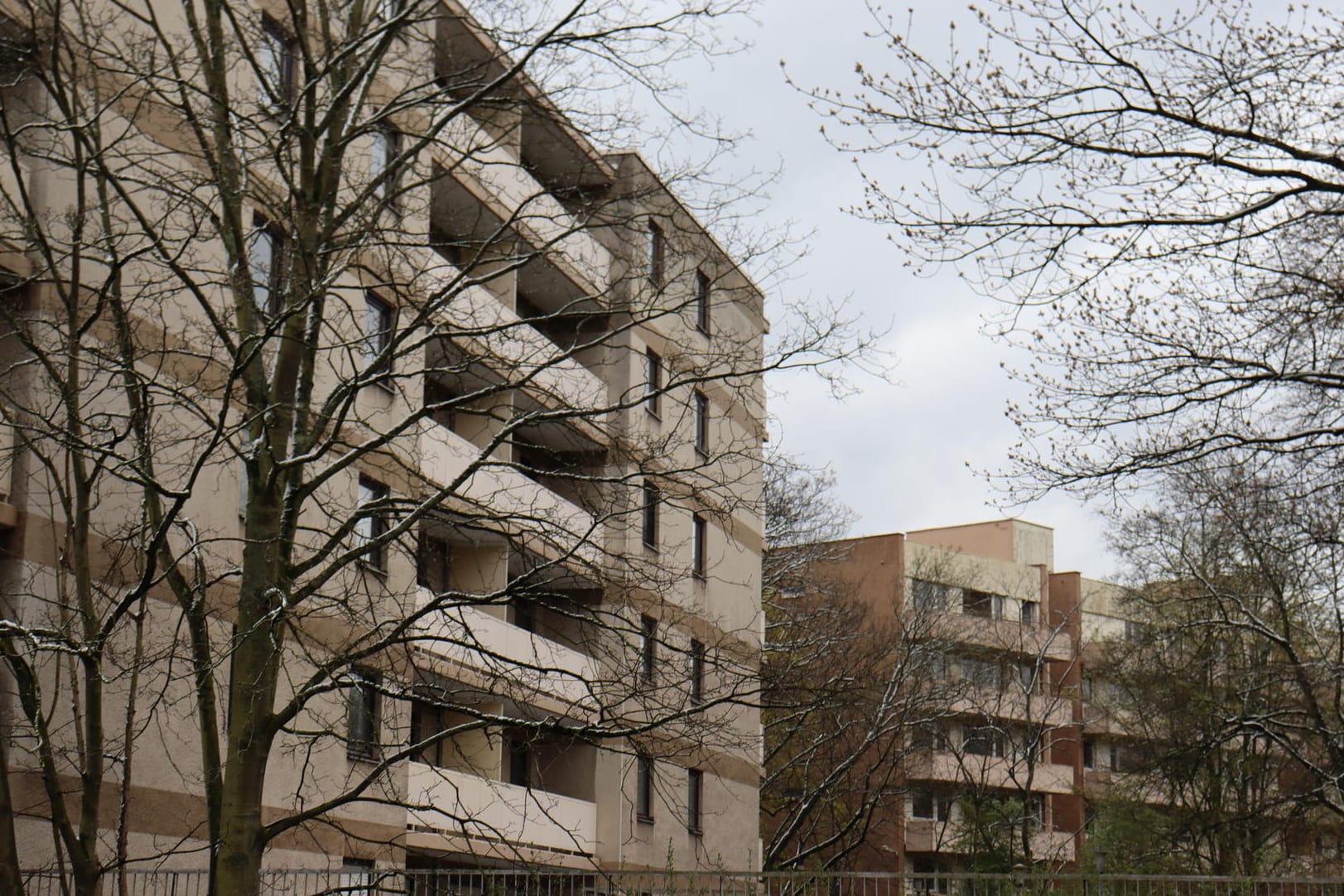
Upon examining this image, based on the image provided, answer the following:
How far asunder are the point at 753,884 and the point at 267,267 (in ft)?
25.9

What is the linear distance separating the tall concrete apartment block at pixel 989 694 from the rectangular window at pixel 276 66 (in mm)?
28310

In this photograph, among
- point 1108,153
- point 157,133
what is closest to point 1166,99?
point 1108,153

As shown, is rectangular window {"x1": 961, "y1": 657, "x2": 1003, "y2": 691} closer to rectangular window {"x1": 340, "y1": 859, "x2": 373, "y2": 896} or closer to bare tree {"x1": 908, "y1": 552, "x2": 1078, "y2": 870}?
bare tree {"x1": 908, "y1": 552, "x2": 1078, "y2": 870}

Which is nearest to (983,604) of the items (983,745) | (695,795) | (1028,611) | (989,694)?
(1028,611)

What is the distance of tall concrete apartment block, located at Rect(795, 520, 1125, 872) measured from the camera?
50.8 metres

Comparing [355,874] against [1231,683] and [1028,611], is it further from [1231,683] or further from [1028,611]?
[1028,611]

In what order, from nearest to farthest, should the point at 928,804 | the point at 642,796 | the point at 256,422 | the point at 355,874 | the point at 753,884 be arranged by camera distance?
1. the point at 256,422
2. the point at 753,884
3. the point at 355,874
4. the point at 642,796
5. the point at 928,804

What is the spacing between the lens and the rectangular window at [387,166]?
1523 cm

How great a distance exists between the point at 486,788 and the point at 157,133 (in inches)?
467

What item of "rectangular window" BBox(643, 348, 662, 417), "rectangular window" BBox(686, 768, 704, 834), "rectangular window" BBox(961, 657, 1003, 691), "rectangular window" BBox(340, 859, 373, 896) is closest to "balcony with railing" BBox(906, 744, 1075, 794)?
"rectangular window" BBox(961, 657, 1003, 691)

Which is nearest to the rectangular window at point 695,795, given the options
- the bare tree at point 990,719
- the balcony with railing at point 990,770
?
the bare tree at point 990,719

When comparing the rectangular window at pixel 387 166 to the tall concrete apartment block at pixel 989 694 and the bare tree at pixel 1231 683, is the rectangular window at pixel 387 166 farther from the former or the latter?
the tall concrete apartment block at pixel 989 694

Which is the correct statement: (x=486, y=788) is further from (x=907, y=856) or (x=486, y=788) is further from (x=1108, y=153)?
(x=907, y=856)

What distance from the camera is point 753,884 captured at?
15984 millimetres
